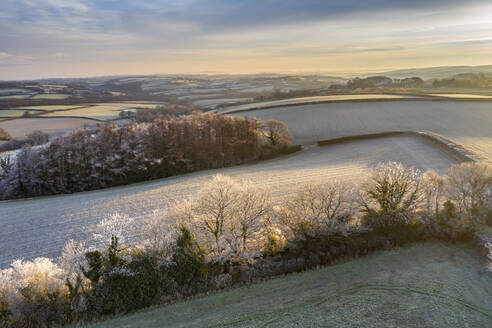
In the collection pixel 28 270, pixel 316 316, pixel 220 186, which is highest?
pixel 220 186

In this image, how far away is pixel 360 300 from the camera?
564 inches

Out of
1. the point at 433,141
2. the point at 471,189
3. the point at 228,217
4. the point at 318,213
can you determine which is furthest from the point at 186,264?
the point at 433,141

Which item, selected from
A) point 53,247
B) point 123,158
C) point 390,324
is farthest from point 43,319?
point 123,158

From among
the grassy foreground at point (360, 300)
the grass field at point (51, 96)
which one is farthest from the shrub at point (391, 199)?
the grass field at point (51, 96)

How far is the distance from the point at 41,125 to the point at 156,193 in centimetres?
6127

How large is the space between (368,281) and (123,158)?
37.3 m

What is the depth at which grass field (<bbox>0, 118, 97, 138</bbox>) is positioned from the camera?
70688 mm

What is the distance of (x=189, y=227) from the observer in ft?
67.7

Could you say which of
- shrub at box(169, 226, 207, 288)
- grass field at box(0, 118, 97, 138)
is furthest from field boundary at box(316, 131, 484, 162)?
grass field at box(0, 118, 97, 138)

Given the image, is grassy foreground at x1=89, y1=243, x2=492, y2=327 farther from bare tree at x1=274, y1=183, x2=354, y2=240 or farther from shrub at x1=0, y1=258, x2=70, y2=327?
bare tree at x1=274, y1=183, x2=354, y2=240

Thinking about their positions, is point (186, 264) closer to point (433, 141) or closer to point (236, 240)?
point (236, 240)

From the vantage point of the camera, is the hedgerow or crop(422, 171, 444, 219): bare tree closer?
the hedgerow

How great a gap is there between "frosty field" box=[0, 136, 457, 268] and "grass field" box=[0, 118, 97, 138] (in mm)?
42570

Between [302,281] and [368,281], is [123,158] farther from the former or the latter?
[368,281]
